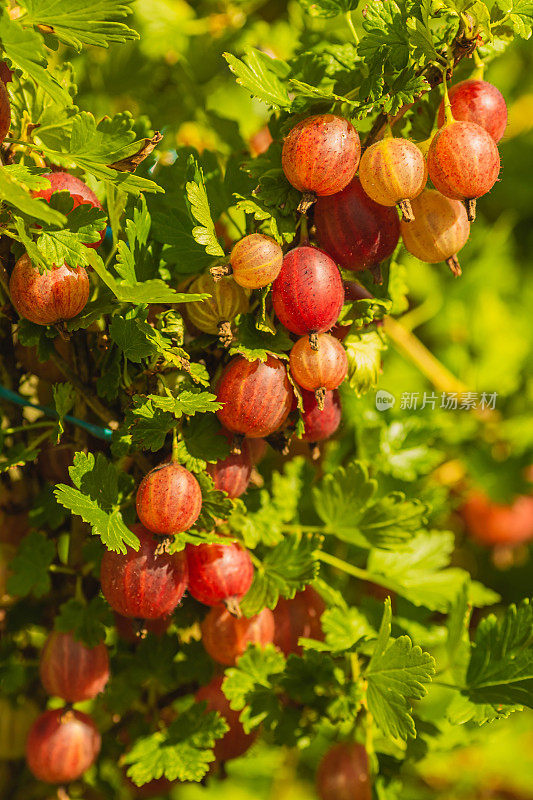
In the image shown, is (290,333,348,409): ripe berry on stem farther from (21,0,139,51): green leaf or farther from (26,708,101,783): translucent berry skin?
(26,708,101,783): translucent berry skin

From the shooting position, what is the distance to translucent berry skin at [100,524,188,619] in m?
0.51

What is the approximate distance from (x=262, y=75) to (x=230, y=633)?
1.44ft

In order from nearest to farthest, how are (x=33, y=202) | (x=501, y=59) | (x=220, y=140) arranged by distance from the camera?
(x=33, y=202) → (x=220, y=140) → (x=501, y=59)

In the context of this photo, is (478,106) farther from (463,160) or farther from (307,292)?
(307,292)

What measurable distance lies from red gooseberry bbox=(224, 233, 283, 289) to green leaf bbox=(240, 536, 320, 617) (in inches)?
8.8

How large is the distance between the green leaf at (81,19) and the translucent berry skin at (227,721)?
1.73 ft

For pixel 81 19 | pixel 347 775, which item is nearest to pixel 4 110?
pixel 81 19

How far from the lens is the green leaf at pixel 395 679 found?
53 cm

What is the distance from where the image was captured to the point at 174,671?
0.65 meters

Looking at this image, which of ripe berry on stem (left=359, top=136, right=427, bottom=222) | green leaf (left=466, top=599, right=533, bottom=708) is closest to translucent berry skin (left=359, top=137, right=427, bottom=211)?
ripe berry on stem (left=359, top=136, right=427, bottom=222)

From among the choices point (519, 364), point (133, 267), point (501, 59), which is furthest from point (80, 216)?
point (501, 59)

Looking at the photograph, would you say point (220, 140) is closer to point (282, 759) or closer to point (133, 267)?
point (133, 267)

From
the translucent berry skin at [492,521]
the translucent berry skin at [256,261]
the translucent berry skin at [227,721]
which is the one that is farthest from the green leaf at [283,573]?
Answer: the translucent berry skin at [492,521]

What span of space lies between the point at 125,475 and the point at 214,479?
66 mm
